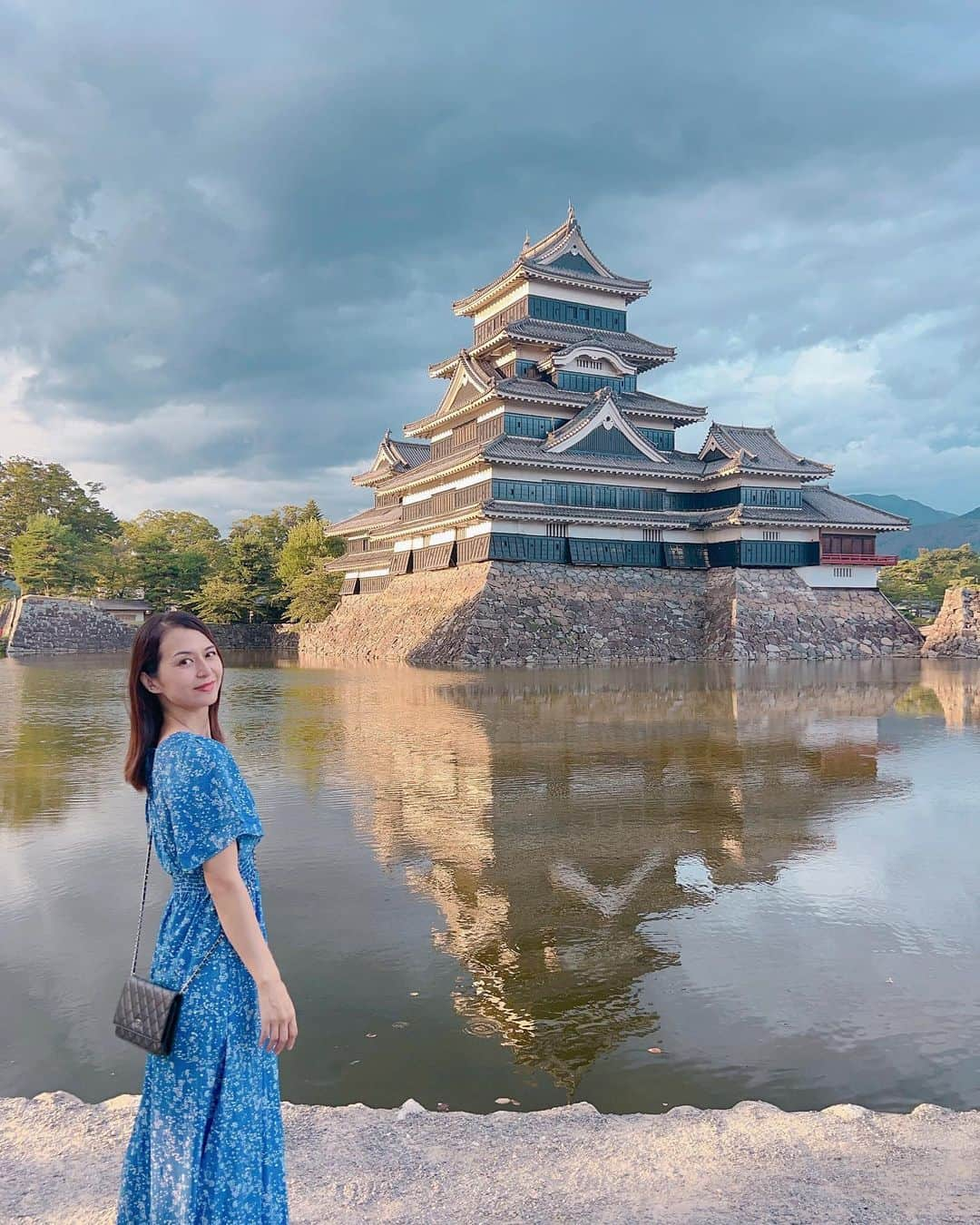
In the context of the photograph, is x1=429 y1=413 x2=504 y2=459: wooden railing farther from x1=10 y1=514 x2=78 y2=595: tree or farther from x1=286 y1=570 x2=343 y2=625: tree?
x1=10 y1=514 x2=78 y2=595: tree

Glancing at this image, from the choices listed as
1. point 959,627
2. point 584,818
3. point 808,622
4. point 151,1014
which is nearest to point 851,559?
point 808,622

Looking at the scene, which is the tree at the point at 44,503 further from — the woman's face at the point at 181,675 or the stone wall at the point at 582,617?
the woman's face at the point at 181,675

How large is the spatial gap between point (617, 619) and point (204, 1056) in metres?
31.2

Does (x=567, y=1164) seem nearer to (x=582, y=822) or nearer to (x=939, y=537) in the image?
(x=582, y=822)

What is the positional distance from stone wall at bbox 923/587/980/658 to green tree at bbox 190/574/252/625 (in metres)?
33.1

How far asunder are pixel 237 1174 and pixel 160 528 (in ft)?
208

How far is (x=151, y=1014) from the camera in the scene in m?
2.12

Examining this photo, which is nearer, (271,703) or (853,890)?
(853,890)

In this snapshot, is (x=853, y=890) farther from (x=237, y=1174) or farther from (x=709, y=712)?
(x=709, y=712)

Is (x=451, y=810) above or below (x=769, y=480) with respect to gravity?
below

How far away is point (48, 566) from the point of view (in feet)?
140

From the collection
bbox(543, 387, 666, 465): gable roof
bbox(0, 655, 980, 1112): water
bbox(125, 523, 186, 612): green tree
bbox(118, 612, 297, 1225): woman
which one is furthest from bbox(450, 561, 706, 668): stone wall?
bbox(118, 612, 297, 1225): woman

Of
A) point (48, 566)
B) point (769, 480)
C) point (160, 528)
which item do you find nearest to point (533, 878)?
point (769, 480)

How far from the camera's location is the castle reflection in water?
174 inches
